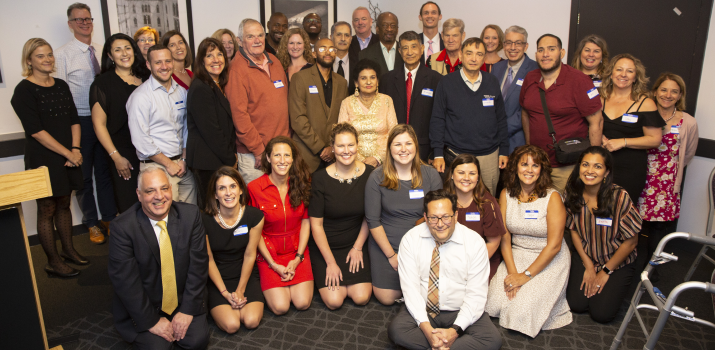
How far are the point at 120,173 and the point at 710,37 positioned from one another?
4895 mm

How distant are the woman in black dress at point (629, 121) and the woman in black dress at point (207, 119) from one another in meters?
2.83

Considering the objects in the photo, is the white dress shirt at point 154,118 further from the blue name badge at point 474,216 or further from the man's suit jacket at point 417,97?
the blue name badge at point 474,216

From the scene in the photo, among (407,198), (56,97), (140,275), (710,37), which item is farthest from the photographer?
(710,37)

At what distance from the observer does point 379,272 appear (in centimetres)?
323

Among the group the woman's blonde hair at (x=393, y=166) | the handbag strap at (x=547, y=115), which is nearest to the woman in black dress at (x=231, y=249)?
the woman's blonde hair at (x=393, y=166)

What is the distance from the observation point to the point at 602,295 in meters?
3.05

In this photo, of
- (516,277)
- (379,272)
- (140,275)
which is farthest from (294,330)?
(516,277)

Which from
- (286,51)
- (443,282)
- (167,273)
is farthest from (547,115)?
(167,273)

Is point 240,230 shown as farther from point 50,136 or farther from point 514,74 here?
point 514,74

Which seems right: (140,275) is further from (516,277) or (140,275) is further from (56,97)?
(516,277)

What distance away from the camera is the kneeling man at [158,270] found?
250 cm

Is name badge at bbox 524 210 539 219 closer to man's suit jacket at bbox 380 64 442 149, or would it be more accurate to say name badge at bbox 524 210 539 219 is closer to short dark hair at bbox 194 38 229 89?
man's suit jacket at bbox 380 64 442 149

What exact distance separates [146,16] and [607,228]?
14.7 feet

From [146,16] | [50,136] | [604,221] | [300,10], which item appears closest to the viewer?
[604,221]
